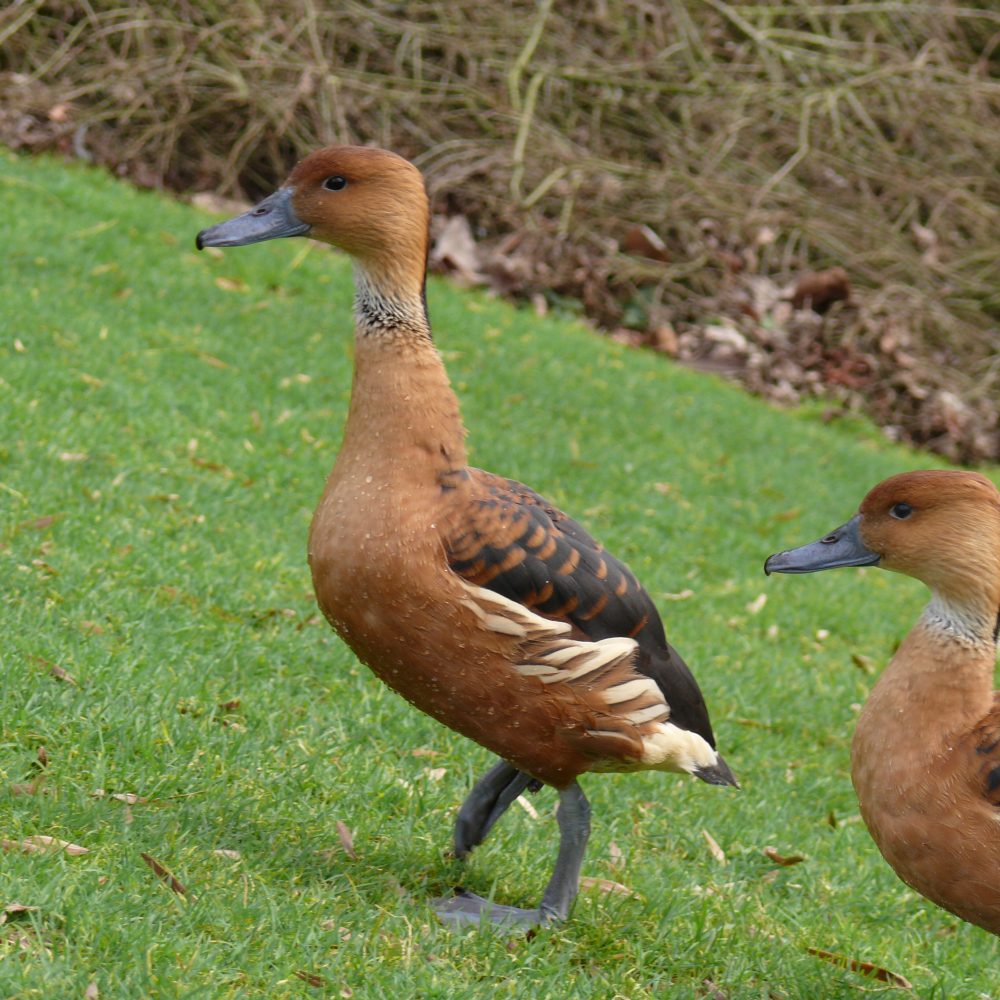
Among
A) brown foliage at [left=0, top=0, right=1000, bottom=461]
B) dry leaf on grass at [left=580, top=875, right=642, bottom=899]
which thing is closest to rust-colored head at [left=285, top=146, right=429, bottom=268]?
dry leaf on grass at [left=580, top=875, right=642, bottom=899]

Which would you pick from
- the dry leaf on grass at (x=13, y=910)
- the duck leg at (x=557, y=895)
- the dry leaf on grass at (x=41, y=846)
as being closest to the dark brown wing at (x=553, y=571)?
the duck leg at (x=557, y=895)

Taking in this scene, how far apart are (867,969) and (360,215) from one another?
2.58 meters

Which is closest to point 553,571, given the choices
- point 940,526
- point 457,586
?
point 457,586

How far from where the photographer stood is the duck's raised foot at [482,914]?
3.51 m

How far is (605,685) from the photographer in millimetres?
3701

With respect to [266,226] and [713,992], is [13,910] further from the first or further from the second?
[266,226]

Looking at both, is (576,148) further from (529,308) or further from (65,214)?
(65,214)

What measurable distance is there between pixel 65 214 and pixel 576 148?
5276 millimetres

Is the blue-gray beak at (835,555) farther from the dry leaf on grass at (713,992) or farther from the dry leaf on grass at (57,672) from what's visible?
the dry leaf on grass at (57,672)

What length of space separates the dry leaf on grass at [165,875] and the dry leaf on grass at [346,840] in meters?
0.61

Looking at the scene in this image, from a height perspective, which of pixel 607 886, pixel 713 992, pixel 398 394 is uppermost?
pixel 398 394

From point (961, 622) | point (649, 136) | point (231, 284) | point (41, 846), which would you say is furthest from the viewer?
point (649, 136)

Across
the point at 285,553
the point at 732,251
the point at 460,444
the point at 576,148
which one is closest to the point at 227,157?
the point at 576,148

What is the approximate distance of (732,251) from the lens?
13.1 metres
